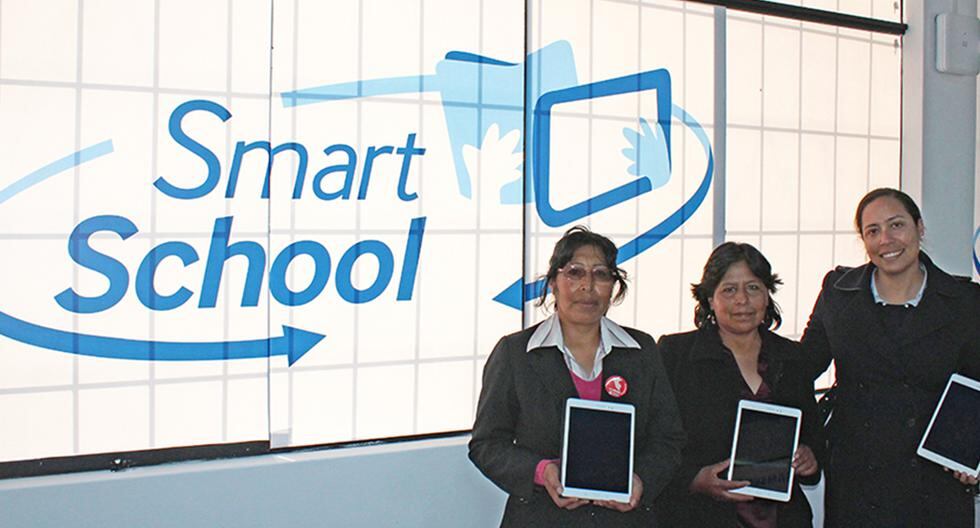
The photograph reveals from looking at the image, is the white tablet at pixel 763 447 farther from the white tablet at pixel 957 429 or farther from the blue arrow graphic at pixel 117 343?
the blue arrow graphic at pixel 117 343

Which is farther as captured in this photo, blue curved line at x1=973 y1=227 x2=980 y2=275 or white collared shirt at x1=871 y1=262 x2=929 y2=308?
blue curved line at x1=973 y1=227 x2=980 y2=275

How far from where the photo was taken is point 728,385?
8.20 feet

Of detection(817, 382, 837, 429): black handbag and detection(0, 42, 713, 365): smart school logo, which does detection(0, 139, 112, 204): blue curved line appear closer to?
detection(0, 42, 713, 365): smart school logo

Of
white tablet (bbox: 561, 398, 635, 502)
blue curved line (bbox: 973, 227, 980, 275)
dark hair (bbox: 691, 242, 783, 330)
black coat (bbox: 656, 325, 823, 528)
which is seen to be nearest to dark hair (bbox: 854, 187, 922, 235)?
dark hair (bbox: 691, 242, 783, 330)

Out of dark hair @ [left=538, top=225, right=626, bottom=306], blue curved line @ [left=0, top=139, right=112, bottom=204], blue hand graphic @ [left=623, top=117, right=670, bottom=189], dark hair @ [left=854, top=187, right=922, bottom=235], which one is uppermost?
blue hand graphic @ [left=623, top=117, right=670, bottom=189]

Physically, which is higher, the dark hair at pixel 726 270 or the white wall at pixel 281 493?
A: the dark hair at pixel 726 270

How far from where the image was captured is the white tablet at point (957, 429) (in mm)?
2545

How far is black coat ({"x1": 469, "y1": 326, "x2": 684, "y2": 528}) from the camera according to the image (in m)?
2.25

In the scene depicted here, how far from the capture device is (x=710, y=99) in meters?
4.27

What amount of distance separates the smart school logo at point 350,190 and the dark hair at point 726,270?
1.24m

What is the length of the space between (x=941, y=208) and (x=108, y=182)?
417 cm

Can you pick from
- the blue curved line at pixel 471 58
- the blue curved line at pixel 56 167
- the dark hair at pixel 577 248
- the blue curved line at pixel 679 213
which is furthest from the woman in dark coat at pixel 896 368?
the blue curved line at pixel 56 167

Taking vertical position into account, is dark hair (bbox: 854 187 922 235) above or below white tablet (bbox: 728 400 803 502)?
above

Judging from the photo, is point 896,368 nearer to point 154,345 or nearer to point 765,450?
point 765,450
